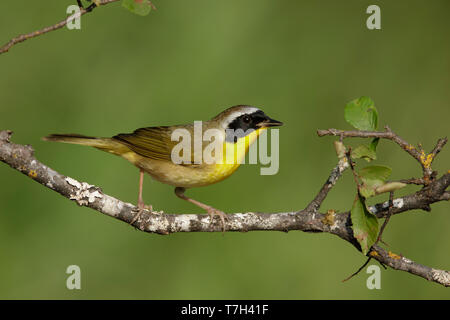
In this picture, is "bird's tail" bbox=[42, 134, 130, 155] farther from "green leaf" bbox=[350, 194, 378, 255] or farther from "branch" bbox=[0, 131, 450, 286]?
"green leaf" bbox=[350, 194, 378, 255]

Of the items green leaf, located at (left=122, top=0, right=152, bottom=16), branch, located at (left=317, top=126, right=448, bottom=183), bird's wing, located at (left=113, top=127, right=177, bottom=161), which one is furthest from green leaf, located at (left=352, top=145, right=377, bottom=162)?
bird's wing, located at (left=113, top=127, right=177, bottom=161)

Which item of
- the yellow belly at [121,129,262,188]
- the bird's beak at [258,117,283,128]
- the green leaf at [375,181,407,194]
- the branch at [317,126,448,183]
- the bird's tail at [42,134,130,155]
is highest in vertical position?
the bird's beak at [258,117,283,128]

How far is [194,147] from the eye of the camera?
4.51m

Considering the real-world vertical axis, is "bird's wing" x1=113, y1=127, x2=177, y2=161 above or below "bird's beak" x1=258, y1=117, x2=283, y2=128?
below

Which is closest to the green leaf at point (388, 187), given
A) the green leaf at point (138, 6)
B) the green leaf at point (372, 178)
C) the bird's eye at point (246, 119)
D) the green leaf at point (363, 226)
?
the green leaf at point (372, 178)

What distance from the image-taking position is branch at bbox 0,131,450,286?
3227 millimetres

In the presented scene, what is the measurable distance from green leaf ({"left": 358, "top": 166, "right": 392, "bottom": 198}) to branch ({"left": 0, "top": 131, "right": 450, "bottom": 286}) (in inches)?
20.8

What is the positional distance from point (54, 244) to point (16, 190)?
2.37 ft

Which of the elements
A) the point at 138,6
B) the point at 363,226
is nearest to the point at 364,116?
the point at 363,226

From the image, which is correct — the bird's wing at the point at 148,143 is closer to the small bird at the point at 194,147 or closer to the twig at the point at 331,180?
the small bird at the point at 194,147

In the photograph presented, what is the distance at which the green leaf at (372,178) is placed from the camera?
2797 millimetres

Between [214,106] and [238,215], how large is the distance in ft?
9.45

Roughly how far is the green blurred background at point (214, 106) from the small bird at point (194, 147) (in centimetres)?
115

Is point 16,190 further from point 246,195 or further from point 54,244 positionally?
point 246,195
